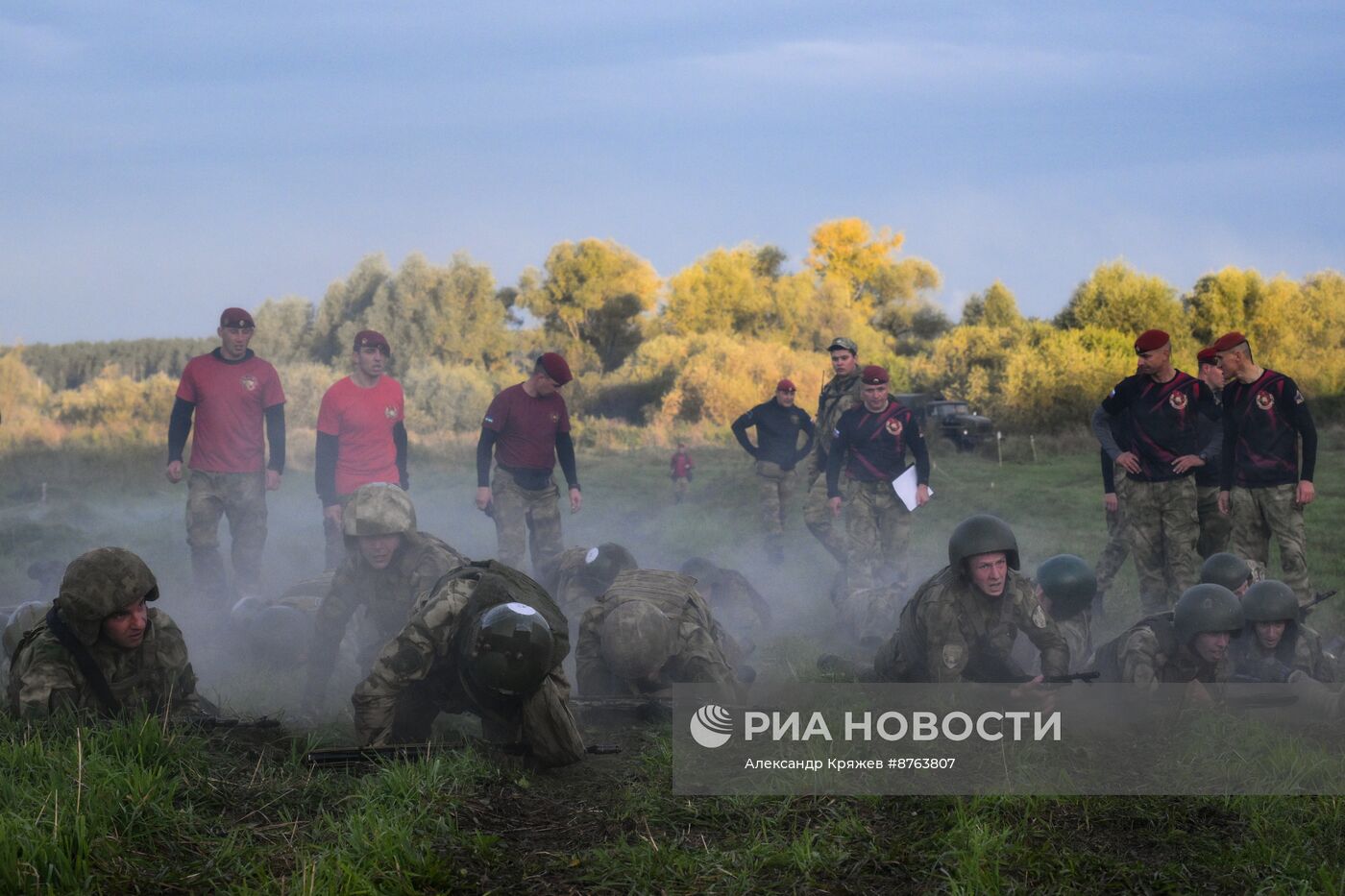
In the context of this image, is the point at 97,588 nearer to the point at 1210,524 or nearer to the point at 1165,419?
the point at 1165,419

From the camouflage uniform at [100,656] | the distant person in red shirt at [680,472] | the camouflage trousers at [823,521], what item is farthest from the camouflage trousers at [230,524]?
the distant person in red shirt at [680,472]

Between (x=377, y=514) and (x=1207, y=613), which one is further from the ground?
(x=377, y=514)

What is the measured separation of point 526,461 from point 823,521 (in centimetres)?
316

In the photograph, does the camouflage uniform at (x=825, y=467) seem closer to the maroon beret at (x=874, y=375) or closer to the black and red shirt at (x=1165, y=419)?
the maroon beret at (x=874, y=375)

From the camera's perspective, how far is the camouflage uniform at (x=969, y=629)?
7.23 m

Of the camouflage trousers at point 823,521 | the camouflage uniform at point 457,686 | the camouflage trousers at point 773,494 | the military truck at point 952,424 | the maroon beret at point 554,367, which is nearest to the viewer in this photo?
the camouflage uniform at point 457,686

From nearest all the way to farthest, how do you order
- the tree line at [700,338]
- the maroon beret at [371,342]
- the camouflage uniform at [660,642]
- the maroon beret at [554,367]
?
the camouflage uniform at [660,642] < the maroon beret at [371,342] < the maroon beret at [554,367] < the tree line at [700,338]

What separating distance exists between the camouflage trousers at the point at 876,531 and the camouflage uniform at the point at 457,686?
5.27 metres

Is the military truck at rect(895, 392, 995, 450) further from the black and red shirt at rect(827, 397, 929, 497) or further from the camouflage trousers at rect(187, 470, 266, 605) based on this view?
the camouflage trousers at rect(187, 470, 266, 605)

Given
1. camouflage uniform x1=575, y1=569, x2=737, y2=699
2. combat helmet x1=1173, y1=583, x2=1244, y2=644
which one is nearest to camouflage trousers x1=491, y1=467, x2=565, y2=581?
camouflage uniform x1=575, y1=569, x2=737, y2=699

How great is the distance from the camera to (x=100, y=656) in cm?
652

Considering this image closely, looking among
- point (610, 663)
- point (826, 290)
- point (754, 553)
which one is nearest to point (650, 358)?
point (826, 290)

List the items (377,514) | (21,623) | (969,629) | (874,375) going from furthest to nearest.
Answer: (874,375) → (377,514) → (21,623) → (969,629)

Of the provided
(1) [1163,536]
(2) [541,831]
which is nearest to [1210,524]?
(1) [1163,536]
